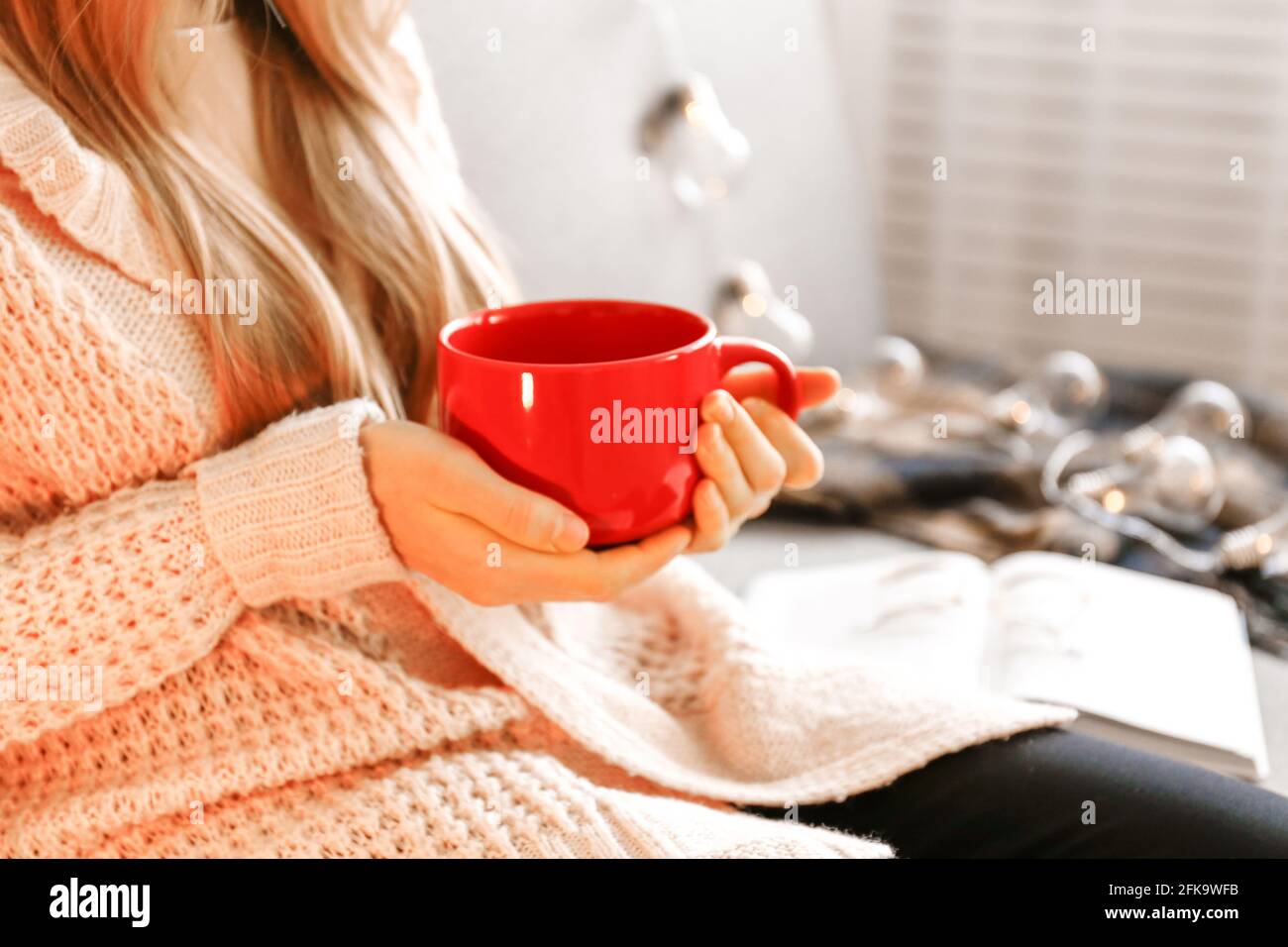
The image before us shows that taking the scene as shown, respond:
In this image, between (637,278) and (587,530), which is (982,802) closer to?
(587,530)

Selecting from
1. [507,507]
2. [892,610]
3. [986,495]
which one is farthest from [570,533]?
[986,495]

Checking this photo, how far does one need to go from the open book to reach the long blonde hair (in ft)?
0.97

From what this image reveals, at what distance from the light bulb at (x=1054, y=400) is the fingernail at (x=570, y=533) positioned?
88cm

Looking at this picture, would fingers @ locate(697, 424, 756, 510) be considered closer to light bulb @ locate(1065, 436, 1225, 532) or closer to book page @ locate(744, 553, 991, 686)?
book page @ locate(744, 553, 991, 686)

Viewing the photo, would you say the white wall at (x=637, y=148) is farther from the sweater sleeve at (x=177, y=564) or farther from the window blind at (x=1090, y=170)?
the sweater sleeve at (x=177, y=564)

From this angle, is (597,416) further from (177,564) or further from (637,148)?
(637,148)

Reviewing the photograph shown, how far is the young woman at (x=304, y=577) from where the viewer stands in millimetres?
630

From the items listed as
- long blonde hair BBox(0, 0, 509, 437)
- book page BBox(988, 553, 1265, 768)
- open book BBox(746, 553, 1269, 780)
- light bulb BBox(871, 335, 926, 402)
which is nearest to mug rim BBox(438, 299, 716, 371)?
long blonde hair BBox(0, 0, 509, 437)

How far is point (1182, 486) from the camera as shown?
3.82 ft

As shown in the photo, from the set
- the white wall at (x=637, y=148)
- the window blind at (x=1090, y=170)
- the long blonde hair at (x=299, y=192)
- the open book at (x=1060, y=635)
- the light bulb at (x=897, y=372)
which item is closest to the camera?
A: the long blonde hair at (x=299, y=192)

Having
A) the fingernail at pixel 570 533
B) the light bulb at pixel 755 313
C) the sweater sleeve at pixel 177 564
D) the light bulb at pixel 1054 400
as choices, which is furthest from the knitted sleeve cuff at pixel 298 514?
the light bulb at pixel 1054 400

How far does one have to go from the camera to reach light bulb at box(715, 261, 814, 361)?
136 centimetres

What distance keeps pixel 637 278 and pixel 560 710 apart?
65cm
